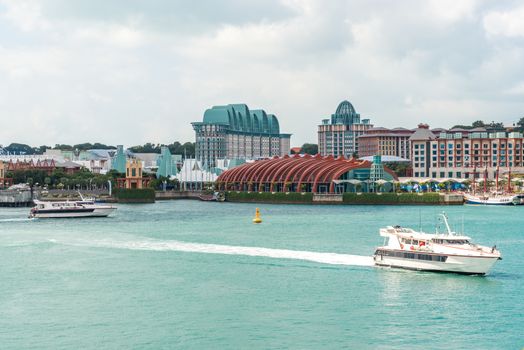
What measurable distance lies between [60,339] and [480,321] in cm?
1988

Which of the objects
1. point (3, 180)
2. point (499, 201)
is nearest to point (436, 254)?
point (499, 201)

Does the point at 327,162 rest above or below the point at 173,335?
above

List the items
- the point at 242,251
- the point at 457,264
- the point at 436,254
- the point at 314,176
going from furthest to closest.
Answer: the point at 314,176, the point at 242,251, the point at 436,254, the point at 457,264

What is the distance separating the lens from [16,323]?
40.3m

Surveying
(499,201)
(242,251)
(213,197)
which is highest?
(213,197)

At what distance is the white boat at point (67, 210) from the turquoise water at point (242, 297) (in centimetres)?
3523

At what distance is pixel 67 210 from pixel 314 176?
223 feet

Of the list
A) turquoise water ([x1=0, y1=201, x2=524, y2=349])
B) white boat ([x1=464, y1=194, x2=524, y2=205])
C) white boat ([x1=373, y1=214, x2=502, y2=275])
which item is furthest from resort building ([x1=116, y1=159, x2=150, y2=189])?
white boat ([x1=373, y1=214, x2=502, y2=275])

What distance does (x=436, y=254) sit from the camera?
2005 inches

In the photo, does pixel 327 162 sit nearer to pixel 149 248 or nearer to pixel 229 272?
pixel 149 248

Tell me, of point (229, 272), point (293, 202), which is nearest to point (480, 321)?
point (229, 272)

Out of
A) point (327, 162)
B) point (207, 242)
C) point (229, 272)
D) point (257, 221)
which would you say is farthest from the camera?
point (327, 162)

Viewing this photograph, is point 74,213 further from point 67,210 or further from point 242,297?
point 242,297

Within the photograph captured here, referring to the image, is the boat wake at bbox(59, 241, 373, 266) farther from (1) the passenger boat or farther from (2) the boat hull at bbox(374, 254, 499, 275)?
(1) the passenger boat
